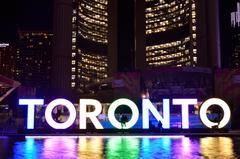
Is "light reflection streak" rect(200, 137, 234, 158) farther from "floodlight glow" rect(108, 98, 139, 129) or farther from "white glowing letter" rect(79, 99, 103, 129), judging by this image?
"white glowing letter" rect(79, 99, 103, 129)

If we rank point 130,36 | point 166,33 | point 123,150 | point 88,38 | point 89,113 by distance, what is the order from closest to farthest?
point 123,150 → point 89,113 → point 130,36 → point 166,33 → point 88,38

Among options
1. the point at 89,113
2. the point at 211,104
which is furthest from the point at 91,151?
the point at 211,104

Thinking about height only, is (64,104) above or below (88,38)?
below

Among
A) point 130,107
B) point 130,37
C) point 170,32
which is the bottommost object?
point 130,107

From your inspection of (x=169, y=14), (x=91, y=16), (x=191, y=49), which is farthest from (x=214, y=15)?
(x=91, y=16)

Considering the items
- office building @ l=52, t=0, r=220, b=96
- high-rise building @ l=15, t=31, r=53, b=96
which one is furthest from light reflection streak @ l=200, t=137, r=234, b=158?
high-rise building @ l=15, t=31, r=53, b=96

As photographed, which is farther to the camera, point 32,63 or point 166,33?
point 32,63

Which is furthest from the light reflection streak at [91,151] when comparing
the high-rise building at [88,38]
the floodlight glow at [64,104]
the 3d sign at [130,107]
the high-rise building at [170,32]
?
the high-rise building at [88,38]

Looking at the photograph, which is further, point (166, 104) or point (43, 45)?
point (43, 45)

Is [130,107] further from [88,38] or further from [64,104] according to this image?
[88,38]

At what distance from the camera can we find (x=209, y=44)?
6469 centimetres

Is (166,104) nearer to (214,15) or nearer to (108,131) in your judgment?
(108,131)

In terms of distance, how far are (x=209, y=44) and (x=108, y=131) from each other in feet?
120

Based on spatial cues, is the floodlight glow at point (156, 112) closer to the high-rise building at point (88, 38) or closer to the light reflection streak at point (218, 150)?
the light reflection streak at point (218, 150)
